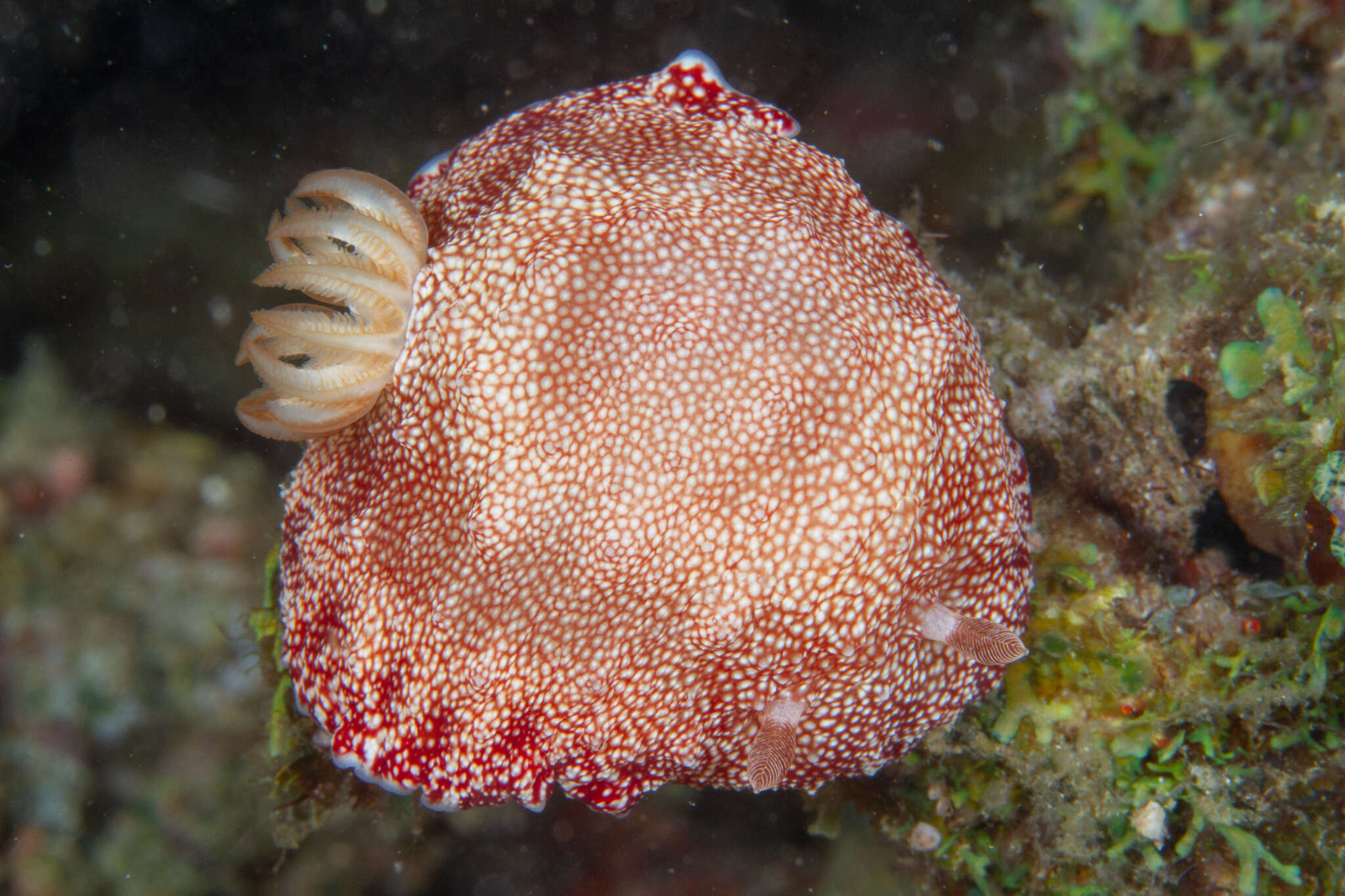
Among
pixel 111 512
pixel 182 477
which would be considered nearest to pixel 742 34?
pixel 182 477

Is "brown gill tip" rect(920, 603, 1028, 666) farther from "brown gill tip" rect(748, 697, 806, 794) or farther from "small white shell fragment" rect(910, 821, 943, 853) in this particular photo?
"small white shell fragment" rect(910, 821, 943, 853)

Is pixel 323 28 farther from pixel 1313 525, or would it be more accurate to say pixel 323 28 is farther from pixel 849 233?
pixel 1313 525

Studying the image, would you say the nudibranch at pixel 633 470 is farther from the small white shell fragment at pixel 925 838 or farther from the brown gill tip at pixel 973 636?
the small white shell fragment at pixel 925 838

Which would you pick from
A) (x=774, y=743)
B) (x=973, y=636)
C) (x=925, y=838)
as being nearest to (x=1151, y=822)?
(x=925, y=838)

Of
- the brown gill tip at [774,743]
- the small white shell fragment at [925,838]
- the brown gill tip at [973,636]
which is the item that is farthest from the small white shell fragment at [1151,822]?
the brown gill tip at [774,743]

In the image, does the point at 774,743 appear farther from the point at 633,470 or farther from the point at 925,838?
the point at 925,838

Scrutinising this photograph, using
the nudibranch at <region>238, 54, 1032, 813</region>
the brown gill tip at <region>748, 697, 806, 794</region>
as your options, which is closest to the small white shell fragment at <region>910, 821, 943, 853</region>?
the nudibranch at <region>238, 54, 1032, 813</region>

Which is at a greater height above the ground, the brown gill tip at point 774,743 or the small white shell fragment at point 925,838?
the brown gill tip at point 774,743

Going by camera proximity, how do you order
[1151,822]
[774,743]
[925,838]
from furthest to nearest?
1. [925,838]
2. [1151,822]
3. [774,743]
